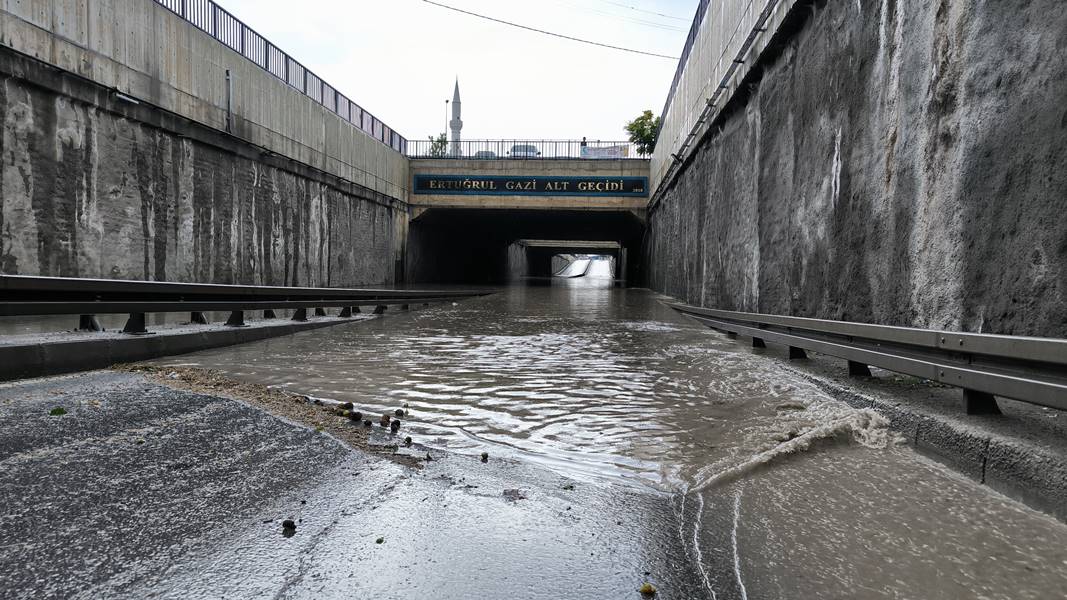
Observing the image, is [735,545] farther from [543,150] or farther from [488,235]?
[488,235]

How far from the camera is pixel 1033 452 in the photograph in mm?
2453

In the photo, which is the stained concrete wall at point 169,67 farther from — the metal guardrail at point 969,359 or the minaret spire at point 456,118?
the minaret spire at point 456,118

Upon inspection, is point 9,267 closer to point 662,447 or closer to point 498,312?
point 498,312

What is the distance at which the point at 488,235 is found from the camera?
1750 inches

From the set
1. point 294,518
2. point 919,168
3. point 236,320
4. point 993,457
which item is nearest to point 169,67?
point 236,320

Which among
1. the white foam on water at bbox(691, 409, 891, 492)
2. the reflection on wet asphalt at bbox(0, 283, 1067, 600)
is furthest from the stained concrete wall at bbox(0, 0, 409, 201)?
the white foam on water at bbox(691, 409, 891, 492)

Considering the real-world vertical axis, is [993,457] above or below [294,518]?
above

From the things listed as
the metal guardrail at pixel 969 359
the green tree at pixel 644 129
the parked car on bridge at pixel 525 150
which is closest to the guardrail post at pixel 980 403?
the metal guardrail at pixel 969 359

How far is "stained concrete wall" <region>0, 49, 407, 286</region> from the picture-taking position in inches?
404

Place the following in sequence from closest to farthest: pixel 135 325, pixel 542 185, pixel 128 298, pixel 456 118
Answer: pixel 135 325 → pixel 128 298 → pixel 542 185 → pixel 456 118

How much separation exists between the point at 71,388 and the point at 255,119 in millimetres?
15180

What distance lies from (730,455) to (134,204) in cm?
1362

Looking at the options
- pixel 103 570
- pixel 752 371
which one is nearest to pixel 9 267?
pixel 103 570

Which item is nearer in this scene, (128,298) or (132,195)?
(128,298)
